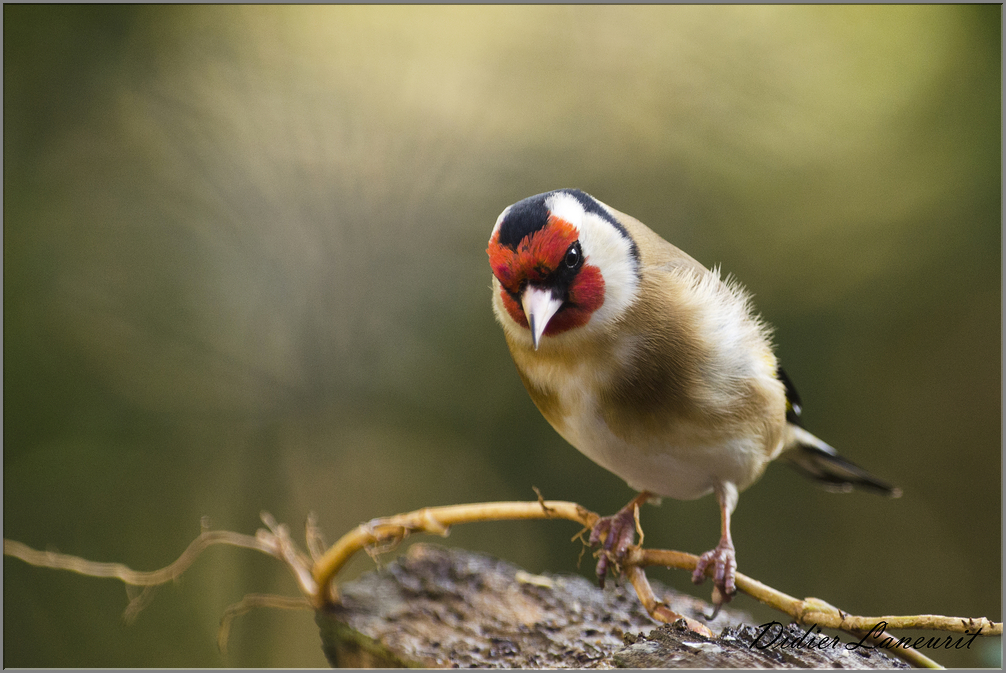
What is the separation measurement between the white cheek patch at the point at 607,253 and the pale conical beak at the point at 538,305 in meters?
0.09

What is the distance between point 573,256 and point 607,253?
0.09 metres

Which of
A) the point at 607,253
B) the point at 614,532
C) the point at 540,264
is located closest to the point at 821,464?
the point at 614,532

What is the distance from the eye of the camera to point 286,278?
212 cm

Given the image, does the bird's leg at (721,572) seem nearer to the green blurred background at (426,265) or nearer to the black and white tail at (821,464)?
the black and white tail at (821,464)

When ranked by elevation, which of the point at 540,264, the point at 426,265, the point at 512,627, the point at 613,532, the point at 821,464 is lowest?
the point at 512,627

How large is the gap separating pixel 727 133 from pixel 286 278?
4.31 ft

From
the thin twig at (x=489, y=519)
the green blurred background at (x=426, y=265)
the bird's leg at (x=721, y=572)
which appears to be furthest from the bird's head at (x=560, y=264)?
the green blurred background at (x=426, y=265)

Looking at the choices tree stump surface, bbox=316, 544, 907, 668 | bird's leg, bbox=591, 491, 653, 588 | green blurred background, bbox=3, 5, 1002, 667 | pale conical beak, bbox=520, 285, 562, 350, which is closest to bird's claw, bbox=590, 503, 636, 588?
bird's leg, bbox=591, 491, 653, 588

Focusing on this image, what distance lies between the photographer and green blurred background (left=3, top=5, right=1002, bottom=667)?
1927 millimetres

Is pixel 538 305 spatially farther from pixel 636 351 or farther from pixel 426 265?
pixel 426 265

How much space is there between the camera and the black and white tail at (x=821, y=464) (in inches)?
53.9

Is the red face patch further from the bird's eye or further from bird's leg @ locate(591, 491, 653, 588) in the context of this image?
bird's leg @ locate(591, 491, 653, 588)

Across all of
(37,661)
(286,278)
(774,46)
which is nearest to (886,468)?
(774,46)

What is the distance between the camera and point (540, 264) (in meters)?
0.94
